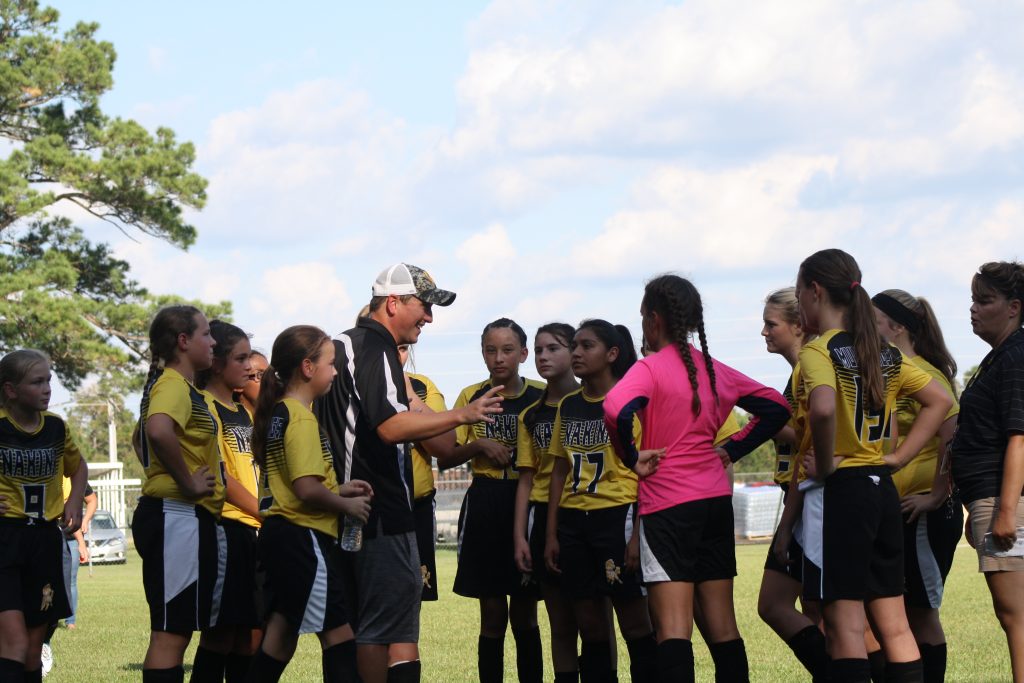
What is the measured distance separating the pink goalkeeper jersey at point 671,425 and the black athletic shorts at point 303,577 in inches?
54.4

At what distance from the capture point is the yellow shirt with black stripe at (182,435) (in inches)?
234

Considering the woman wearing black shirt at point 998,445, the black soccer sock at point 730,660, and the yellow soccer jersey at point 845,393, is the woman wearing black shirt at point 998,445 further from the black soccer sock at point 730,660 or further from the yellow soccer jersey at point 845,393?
the black soccer sock at point 730,660

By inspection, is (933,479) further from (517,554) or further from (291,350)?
(291,350)

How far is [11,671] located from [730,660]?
3.45 meters

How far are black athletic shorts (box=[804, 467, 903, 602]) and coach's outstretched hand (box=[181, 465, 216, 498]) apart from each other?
2710 millimetres

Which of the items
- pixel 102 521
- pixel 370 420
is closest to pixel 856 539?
pixel 370 420

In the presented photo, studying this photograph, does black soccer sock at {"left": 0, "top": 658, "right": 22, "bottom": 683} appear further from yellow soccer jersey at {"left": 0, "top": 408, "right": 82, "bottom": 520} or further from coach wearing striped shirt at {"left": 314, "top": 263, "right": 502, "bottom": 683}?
coach wearing striped shirt at {"left": 314, "top": 263, "right": 502, "bottom": 683}

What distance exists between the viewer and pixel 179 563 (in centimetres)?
589

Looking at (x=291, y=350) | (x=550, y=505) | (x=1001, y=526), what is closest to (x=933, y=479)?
(x=1001, y=526)

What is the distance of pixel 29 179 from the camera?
29.3 meters

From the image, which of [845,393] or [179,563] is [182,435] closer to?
[179,563]

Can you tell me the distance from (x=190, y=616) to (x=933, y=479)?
3.72 meters

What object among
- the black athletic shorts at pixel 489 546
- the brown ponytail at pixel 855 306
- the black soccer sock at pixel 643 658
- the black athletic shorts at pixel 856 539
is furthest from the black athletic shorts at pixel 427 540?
the brown ponytail at pixel 855 306

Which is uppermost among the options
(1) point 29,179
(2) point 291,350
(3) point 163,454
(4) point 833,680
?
(1) point 29,179
